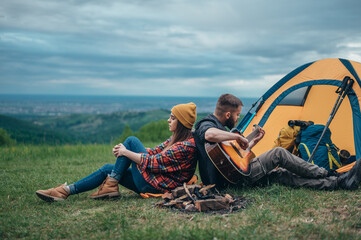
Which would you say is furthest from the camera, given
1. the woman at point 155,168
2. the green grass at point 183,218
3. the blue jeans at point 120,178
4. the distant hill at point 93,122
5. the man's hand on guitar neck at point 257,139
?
the distant hill at point 93,122

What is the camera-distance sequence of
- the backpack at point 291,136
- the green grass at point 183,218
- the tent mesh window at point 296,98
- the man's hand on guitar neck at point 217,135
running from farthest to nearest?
the tent mesh window at point 296,98, the backpack at point 291,136, the man's hand on guitar neck at point 217,135, the green grass at point 183,218

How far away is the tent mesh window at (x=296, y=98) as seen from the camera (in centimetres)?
737

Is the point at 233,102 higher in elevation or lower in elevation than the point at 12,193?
higher

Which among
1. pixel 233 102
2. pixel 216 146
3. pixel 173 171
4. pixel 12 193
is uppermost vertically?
pixel 233 102

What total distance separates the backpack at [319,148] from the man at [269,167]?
Result: 0.75 meters

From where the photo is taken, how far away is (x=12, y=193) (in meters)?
5.57

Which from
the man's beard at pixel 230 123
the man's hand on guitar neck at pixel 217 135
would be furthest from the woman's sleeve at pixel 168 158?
the man's beard at pixel 230 123

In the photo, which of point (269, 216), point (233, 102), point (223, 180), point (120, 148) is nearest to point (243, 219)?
point (269, 216)

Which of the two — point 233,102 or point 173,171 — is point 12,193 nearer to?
point 173,171

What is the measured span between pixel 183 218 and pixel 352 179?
252cm

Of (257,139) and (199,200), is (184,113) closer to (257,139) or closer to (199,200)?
(199,200)

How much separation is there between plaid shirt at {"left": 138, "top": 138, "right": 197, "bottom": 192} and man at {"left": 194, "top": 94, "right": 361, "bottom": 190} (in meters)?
0.16

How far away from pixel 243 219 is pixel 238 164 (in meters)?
1.04

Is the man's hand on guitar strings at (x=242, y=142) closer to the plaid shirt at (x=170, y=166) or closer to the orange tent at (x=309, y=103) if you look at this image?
the plaid shirt at (x=170, y=166)
